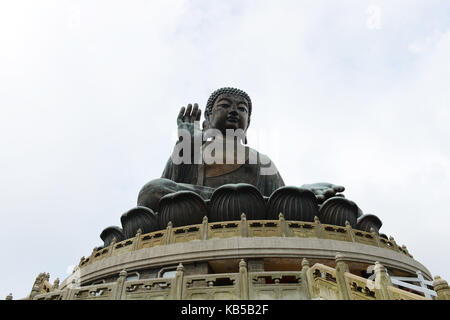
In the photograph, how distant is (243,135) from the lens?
14.4 meters

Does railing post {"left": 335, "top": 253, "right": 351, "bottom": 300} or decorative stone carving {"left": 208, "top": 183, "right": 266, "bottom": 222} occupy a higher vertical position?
decorative stone carving {"left": 208, "top": 183, "right": 266, "bottom": 222}

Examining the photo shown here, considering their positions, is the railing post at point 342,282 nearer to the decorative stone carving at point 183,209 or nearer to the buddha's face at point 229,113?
the decorative stone carving at point 183,209

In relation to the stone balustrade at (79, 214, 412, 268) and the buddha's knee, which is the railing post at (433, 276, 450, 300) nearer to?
the stone balustrade at (79, 214, 412, 268)

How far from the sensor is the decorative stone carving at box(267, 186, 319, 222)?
9.18 m

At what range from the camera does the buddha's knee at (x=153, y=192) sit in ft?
33.3

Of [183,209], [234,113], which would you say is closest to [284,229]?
[183,209]

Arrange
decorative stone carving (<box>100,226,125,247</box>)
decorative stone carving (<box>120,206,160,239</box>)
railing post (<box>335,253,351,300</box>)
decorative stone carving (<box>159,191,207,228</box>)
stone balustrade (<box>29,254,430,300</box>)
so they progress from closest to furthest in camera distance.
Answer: railing post (<box>335,253,351,300</box>) → stone balustrade (<box>29,254,430,300</box>) → decorative stone carving (<box>159,191,207,228</box>) → decorative stone carving (<box>120,206,160,239</box>) → decorative stone carving (<box>100,226,125,247</box>)

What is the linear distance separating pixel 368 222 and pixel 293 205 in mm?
2447

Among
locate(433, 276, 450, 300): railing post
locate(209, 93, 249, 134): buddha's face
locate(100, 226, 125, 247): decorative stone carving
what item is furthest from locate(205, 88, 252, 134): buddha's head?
locate(433, 276, 450, 300): railing post

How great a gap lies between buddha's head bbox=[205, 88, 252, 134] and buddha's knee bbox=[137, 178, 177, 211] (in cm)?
466
